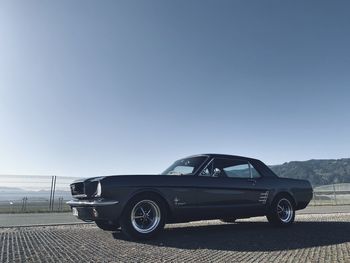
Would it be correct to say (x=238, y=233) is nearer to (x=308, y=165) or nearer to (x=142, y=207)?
(x=142, y=207)

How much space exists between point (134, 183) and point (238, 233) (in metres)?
2.22

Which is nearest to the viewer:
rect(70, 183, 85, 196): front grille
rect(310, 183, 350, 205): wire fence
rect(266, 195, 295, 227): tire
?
rect(70, 183, 85, 196): front grille

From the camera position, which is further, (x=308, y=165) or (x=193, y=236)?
(x=308, y=165)

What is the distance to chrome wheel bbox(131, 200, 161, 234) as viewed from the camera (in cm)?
564

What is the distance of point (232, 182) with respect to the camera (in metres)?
7.04

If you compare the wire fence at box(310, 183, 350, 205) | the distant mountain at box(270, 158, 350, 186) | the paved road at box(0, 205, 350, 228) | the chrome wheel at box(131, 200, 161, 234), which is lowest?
the wire fence at box(310, 183, 350, 205)

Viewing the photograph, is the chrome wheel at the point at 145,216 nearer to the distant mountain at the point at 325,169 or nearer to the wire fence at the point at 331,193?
the wire fence at the point at 331,193

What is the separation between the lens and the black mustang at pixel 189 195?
5551 mm

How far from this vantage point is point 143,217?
226 inches

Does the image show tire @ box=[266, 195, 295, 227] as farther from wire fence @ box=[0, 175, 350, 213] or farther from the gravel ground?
wire fence @ box=[0, 175, 350, 213]

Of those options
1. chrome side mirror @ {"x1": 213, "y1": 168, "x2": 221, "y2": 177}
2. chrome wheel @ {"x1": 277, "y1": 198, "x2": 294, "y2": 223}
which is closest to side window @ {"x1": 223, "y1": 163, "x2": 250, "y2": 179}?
chrome side mirror @ {"x1": 213, "y1": 168, "x2": 221, "y2": 177}

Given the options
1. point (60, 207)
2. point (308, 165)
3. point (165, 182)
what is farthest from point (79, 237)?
point (308, 165)

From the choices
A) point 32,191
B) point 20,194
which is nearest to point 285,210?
point 32,191

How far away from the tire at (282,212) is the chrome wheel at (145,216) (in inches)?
117
